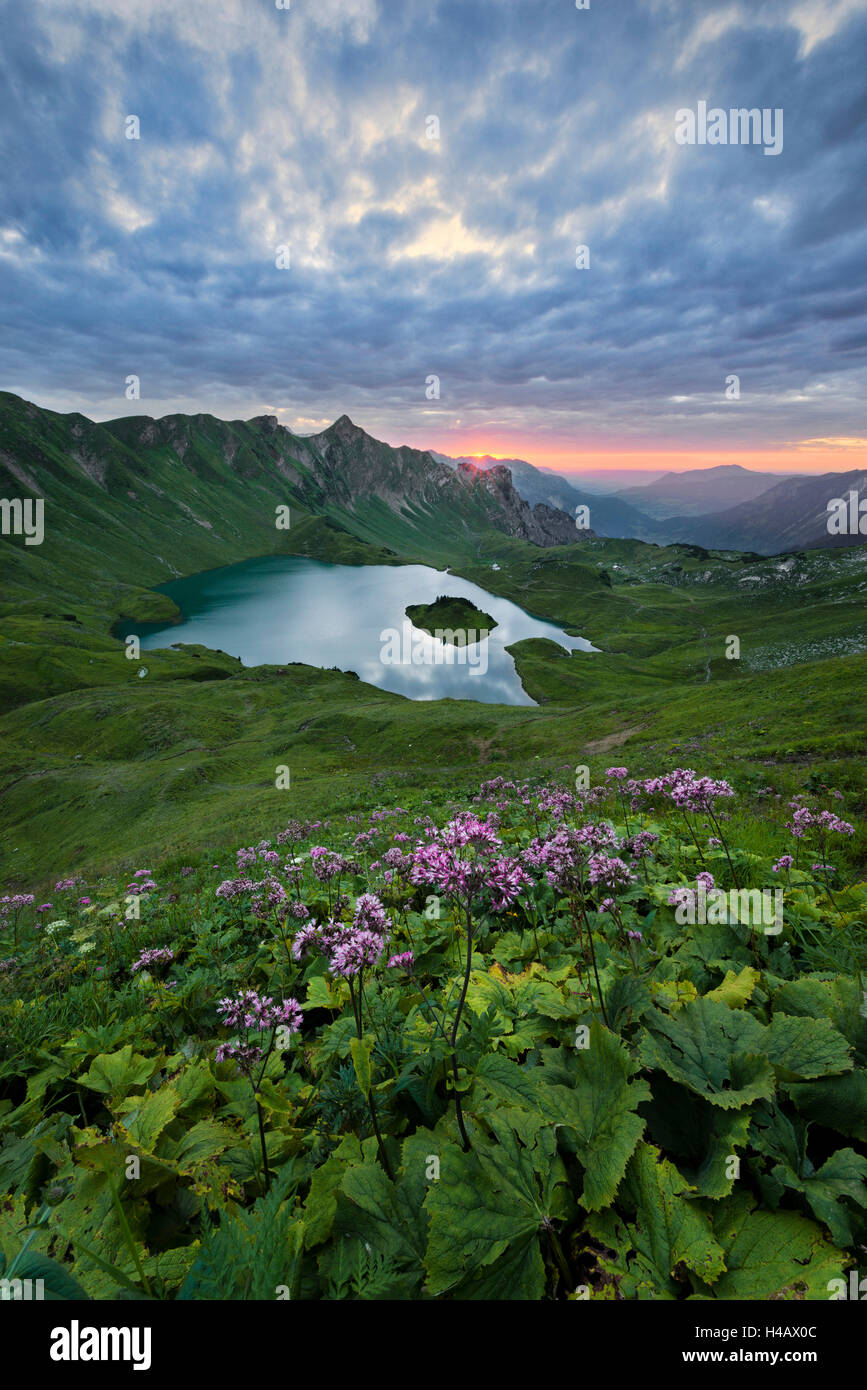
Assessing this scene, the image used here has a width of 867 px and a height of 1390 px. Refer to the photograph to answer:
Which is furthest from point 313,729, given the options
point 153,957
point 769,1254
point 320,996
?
point 769,1254

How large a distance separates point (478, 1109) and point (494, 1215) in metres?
1.01

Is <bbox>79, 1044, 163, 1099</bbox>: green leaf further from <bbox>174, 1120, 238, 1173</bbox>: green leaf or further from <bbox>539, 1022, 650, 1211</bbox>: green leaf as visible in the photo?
<bbox>539, 1022, 650, 1211</bbox>: green leaf

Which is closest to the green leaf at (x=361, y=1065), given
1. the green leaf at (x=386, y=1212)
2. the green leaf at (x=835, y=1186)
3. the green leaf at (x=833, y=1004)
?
the green leaf at (x=386, y=1212)

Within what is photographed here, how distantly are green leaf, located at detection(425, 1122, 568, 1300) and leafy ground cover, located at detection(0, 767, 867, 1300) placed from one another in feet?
0.04

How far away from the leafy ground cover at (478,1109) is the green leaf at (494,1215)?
0.04ft

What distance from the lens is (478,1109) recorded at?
12.0 feet

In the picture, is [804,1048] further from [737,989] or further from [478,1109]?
[478,1109]

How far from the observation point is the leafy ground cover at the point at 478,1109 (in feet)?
8.55

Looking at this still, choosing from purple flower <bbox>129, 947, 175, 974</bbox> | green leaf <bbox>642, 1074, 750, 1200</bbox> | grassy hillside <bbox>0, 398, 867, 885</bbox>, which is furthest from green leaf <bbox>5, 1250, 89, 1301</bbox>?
grassy hillside <bbox>0, 398, 867, 885</bbox>

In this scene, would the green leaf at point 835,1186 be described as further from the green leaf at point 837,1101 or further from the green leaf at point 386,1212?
the green leaf at point 386,1212

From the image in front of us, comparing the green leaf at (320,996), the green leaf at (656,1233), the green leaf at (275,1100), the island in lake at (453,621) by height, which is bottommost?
the green leaf at (275,1100)
